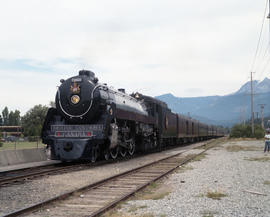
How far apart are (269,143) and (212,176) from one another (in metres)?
12.4

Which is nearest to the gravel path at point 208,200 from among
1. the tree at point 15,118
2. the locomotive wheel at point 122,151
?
the locomotive wheel at point 122,151

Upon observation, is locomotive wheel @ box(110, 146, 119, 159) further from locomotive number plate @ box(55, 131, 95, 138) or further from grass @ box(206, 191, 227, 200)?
grass @ box(206, 191, 227, 200)

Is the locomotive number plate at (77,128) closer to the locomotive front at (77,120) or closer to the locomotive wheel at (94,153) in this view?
the locomotive front at (77,120)

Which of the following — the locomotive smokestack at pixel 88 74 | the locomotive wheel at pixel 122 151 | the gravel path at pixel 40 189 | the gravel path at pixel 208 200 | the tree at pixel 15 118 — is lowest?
the gravel path at pixel 208 200

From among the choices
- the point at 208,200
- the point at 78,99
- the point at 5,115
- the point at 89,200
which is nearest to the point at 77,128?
the point at 78,99

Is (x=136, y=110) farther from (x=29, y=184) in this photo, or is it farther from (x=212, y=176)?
(x=29, y=184)

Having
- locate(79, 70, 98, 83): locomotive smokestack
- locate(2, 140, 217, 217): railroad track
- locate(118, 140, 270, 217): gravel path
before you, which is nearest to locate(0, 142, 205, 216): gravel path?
locate(2, 140, 217, 217): railroad track

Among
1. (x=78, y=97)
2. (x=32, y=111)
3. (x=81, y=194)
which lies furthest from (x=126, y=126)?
(x=32, y=111)

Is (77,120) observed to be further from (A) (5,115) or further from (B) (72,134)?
(A) (5,115)

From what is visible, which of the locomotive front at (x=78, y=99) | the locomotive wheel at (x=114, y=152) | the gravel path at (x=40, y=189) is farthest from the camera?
the locomotive wheel at (x=114, y=152)

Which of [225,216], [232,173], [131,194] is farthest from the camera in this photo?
[232,173]

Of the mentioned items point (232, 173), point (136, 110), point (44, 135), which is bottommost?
point (232, 173)

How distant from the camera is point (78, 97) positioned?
13984 mm

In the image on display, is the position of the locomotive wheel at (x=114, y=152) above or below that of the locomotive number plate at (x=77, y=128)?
below
